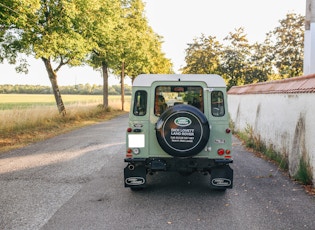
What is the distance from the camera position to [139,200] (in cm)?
560

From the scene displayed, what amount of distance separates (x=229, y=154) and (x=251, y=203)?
3.02 ft

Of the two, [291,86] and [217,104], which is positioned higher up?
[291,86]

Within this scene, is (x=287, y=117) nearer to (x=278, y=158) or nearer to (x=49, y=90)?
(x=278, y=158)

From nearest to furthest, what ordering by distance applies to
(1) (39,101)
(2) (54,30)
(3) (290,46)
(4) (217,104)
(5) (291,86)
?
1. (4) (217,104)
2. (5) (291,86)
3. (2) (54,30)
4. (3) (290,46)
5. (1) (39,101)

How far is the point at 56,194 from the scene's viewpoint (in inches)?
231

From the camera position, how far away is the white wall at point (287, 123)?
6.93 meters

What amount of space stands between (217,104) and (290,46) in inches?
1587

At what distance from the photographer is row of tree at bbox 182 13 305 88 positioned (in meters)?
41.6

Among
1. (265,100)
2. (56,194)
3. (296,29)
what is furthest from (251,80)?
(56,194)

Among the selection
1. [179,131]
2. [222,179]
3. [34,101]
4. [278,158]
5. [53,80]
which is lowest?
[278,158]

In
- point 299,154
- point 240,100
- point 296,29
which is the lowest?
point 299,154

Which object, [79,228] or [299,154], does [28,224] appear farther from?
[299,154]

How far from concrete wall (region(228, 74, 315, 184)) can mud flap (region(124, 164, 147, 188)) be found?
3.40 meters

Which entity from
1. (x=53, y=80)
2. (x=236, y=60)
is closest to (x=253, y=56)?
(x=236, y=60)
